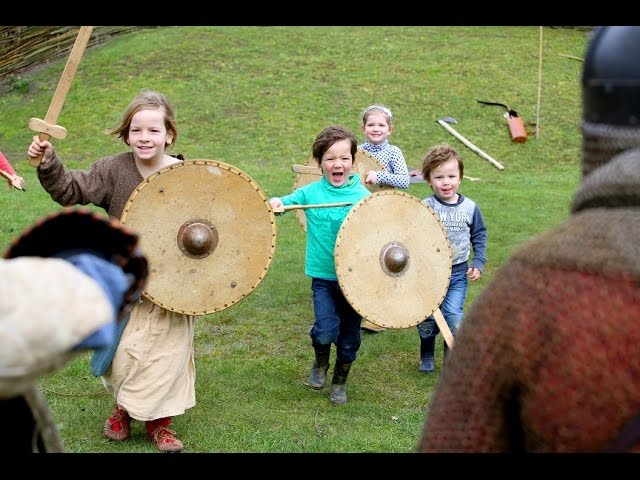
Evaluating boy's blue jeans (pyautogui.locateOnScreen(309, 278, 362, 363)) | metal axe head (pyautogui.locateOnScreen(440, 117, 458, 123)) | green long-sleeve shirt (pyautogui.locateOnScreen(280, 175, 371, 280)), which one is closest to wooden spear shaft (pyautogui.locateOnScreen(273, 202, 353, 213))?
green long-sleeve shirt (pyautogui.locateOnScreen(280, 175, 371, 280))

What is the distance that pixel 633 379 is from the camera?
4.32 ft

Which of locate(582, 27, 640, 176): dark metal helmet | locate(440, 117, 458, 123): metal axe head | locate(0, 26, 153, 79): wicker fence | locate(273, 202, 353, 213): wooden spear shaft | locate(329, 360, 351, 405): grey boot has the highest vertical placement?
locate(0, 26, 153, 79): wicker fence

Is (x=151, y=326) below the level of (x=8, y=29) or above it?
below

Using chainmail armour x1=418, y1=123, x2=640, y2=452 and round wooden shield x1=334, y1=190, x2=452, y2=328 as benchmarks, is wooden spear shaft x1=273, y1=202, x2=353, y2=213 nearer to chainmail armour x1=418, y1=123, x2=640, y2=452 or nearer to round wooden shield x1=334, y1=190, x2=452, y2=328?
round wooden shield x1=334, y1=190, x2=452, y2=328

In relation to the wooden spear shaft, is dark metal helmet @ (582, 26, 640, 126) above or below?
above

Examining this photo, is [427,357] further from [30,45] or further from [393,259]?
[30,45]

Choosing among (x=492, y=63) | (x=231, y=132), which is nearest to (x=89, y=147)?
(x=231, y=132)

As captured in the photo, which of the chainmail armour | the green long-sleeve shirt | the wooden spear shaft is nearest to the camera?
the chainmail armour

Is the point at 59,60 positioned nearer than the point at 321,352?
No

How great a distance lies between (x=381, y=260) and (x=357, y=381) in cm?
102

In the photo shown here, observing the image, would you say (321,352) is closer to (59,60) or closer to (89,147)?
(89,147)

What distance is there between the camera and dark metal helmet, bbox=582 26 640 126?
1411mm

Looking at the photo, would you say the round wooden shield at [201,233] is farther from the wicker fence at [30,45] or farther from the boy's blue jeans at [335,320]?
the wicker fence at [30,45]

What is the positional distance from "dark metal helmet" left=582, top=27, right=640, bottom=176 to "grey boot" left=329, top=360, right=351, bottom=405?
147 inches
